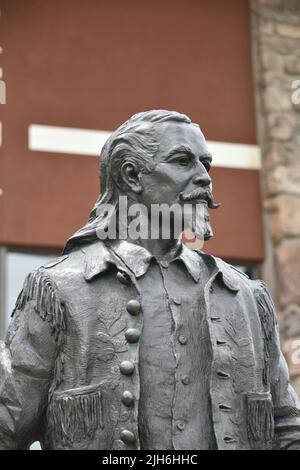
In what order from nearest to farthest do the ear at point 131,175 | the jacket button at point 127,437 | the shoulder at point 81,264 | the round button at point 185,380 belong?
the jacket button at point 127,437
the round button at point 185,380
the shoulder at point 81,264
the ear at point 131,175

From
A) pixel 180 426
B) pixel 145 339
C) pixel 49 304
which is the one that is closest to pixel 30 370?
pixel 49 304

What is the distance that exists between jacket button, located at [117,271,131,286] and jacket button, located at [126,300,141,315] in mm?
70

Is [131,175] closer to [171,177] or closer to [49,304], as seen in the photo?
[171,177]

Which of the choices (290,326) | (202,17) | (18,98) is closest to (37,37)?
(18,98)

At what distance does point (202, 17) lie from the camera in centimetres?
917

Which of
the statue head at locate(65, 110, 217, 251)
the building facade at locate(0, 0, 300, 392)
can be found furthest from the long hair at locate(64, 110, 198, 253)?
the building facade at locate(0, 0, 300, 392)

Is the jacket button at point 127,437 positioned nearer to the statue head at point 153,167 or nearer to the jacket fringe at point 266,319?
the jacket fringe at point 266,319

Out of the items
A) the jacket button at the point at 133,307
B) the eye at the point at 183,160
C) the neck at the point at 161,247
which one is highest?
the eye at the point at 183,160

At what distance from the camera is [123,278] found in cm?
400

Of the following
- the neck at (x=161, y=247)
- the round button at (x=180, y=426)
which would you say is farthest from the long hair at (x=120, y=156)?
the round button at (x=180, y=426)

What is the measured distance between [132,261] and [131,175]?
0.81 feet

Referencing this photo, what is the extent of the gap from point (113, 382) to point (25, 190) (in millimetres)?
4671

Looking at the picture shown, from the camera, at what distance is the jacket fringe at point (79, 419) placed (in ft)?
12.6

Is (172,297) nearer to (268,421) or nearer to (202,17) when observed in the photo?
(268,421)
